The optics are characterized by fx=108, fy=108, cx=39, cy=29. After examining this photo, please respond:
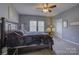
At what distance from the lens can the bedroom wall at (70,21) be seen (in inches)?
71.0

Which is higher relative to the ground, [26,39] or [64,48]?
[26,39]

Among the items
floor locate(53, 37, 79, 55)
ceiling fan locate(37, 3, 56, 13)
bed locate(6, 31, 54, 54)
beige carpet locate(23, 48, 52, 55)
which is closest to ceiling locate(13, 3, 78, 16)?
ceiling fan locate(37, 3, 56, 13)

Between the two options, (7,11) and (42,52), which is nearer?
(7,11)

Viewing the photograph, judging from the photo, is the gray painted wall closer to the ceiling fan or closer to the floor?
the ceiling fan

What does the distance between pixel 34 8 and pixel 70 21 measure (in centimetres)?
65

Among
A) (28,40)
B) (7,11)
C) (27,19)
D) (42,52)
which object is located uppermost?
(7,11)

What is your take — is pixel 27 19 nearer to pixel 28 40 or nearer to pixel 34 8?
pixel 34 8

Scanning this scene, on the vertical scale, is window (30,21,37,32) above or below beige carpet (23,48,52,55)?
above

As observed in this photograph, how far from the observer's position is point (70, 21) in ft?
6.05

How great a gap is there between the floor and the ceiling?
1.63 feet

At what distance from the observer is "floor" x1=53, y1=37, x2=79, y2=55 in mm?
1812

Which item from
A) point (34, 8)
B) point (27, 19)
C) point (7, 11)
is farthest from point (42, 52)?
point (7, 11)

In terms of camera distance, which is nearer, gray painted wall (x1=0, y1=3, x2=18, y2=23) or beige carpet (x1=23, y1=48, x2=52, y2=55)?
gray painted wall (x1=0, y1=3, x2=18, y2=23)
